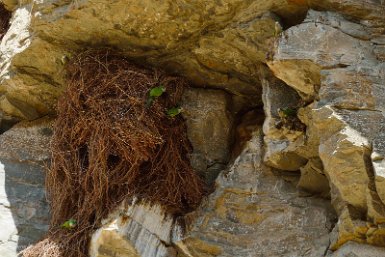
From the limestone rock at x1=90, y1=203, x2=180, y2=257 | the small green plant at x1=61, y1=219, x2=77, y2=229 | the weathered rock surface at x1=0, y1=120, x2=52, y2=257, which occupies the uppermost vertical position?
the limestone rock at x1=90, y1=203, x2=180, y2=257

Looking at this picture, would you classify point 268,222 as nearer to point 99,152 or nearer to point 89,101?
point 99,152

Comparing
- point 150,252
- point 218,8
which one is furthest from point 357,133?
point 150,252

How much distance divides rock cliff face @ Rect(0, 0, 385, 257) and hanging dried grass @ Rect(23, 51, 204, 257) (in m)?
0.11

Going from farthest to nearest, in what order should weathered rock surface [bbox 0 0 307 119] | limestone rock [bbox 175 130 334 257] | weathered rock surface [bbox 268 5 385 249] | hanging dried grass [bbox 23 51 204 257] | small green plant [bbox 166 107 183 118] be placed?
small green plant [bbox 166 107 183 118] < hanging dried grass [bbox 23 51 204 257] < weathered rock surface [bbox 0 0 307 119] < limestone rock [bbox 175 130 334 257] < weathered rock surface [bbox 268 5 385 249]

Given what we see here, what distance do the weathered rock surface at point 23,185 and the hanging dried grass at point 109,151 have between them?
0.21 m

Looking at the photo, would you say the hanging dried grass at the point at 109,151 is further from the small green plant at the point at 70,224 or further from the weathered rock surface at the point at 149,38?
the weathered rock surface at the point at 149,38

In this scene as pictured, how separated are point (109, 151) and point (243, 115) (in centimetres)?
102

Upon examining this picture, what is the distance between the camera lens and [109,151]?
12.4ft

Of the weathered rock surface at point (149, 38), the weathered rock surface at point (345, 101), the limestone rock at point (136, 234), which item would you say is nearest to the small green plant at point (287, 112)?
the weathered rock surface at point (345, 101)

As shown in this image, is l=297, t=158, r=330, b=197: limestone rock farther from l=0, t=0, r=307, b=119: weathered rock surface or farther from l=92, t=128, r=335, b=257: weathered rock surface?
l=0, t=0, r=307, b=119: weathered rock surface

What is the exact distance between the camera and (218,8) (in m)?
3.57

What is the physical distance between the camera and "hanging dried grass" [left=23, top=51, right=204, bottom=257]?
12.2 ft

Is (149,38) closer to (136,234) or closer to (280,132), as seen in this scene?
(280,132)

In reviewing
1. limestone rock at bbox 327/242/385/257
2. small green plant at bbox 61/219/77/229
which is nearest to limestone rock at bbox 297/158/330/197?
limestone rock at bbox 327/242/385/257
